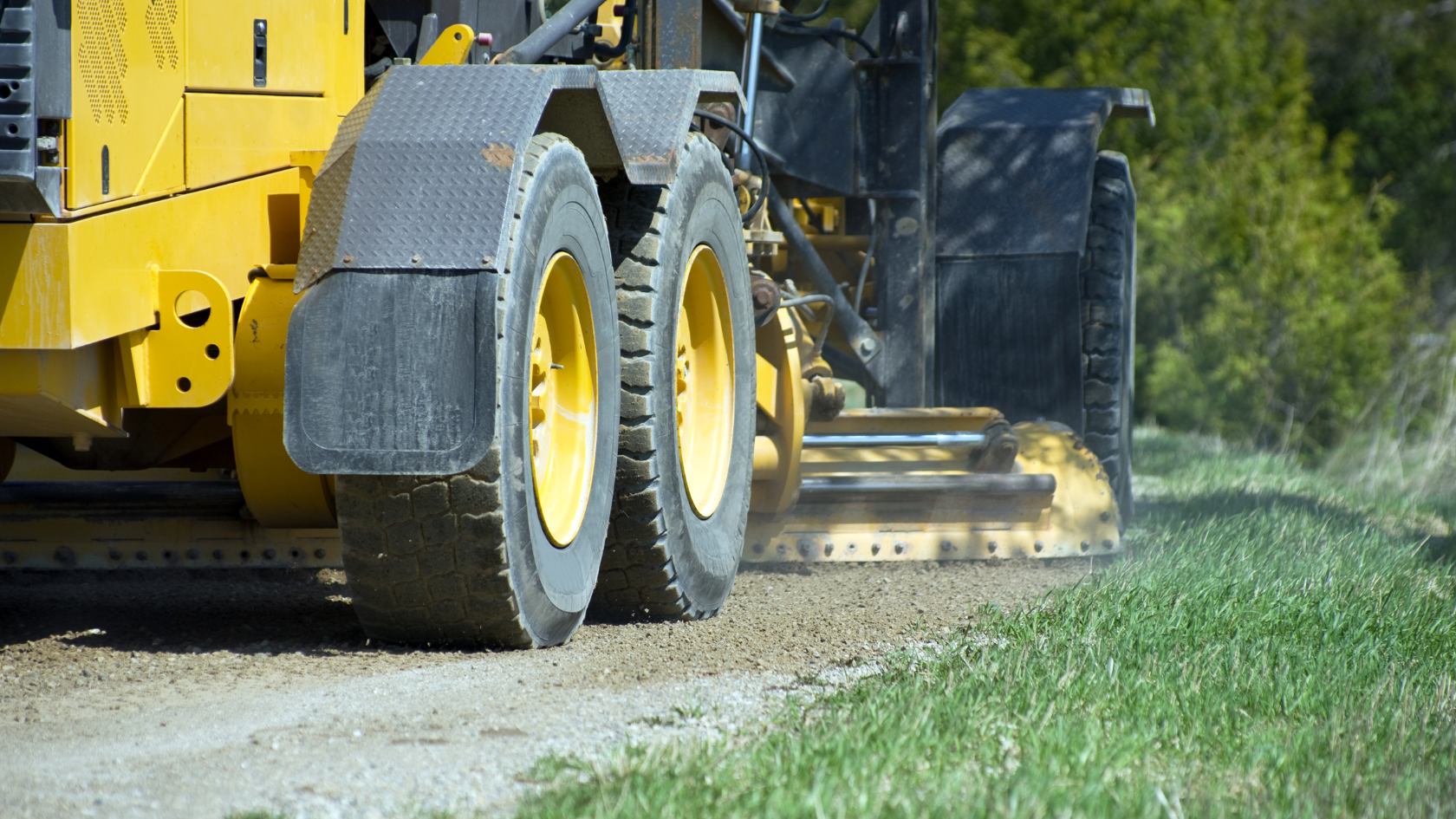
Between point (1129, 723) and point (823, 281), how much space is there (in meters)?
3.38

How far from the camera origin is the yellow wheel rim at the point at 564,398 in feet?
11.5

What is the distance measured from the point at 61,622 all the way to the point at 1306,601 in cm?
320

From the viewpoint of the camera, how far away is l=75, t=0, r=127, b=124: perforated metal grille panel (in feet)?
9.43

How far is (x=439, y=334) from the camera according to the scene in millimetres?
2986

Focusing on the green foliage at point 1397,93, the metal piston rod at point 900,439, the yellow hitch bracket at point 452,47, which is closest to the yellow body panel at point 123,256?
the yellow hitch bracket at point 452,47

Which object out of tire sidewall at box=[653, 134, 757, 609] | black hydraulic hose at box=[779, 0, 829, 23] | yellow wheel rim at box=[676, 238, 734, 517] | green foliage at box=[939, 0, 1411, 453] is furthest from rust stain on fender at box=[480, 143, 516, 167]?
green foliage at box=[939, 0, 1411, 453]

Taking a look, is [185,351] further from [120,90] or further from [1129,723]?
[1129,723]

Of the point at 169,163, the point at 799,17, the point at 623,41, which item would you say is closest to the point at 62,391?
the point at 169,163

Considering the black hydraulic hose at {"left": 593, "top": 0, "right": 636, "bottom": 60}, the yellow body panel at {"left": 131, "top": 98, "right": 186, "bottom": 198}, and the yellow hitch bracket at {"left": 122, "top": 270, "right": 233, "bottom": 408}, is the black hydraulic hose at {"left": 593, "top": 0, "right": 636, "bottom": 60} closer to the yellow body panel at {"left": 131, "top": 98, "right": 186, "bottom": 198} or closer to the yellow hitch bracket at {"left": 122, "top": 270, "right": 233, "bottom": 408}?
the yellow body panel at {"left": 131, "top": 98, "right": 186, "bottom": 198}

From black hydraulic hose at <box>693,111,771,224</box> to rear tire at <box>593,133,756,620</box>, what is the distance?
0.50 ft

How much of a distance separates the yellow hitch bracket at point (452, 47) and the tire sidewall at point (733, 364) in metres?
0.60

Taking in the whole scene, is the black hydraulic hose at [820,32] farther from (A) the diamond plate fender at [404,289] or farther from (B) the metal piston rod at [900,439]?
(A) the diamond plate fender at [404,289]

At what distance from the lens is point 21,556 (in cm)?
442

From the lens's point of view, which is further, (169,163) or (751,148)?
(751,148)
